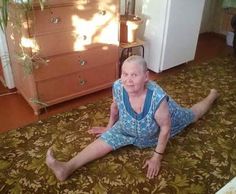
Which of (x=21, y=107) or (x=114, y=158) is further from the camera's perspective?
(x=21, y=107)

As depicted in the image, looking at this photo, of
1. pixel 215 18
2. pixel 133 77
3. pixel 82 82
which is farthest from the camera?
pixel 215 18

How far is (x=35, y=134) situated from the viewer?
5.90ft

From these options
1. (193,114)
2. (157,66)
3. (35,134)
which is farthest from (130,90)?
(157,66)

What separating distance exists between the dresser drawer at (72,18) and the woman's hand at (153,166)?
1.02 meters

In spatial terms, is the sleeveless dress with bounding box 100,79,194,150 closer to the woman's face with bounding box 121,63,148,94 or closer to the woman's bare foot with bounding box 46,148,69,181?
the woman's face with bounding box 121,63,148,94

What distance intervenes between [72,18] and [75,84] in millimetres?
505

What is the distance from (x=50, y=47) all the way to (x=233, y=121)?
139 centimetres

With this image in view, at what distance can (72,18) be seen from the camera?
185cm

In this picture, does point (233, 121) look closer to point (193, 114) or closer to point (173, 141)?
point (193, 114)

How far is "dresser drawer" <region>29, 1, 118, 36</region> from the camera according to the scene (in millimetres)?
1720

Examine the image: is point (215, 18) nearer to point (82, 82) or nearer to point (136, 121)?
point (82, 82)

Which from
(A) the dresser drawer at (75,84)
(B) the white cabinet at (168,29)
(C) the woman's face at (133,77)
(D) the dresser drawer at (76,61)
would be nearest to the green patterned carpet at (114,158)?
(A) the dresser drawer at (75,84)

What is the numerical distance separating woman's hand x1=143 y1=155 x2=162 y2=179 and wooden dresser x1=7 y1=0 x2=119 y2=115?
893 mm

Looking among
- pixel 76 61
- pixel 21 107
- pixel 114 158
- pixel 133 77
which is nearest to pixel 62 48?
pixel 76 61
